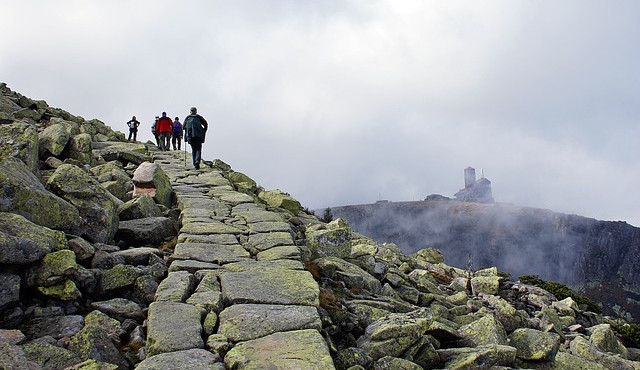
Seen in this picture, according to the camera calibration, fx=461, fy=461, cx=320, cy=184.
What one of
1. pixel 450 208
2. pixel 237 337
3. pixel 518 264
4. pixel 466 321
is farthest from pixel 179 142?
pixel 450 208

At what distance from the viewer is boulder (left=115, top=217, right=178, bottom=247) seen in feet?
24.9

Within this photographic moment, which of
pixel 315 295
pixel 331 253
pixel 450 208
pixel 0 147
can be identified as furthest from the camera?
pixel 450 208

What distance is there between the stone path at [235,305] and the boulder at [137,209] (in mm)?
866

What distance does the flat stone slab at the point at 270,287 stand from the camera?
5168 mm

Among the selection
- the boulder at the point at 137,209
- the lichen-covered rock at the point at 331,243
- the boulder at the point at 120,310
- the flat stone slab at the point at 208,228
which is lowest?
the boulder at the point at 120,310

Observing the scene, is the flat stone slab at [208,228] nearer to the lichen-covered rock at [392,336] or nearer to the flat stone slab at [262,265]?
the flat stone slab at [262,265]

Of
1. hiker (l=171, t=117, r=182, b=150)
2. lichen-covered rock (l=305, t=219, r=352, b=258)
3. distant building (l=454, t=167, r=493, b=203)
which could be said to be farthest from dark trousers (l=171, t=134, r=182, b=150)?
distant building (l=454, t=167, r=493, b=203)

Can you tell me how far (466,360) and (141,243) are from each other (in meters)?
5.36

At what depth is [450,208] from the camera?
332 ft

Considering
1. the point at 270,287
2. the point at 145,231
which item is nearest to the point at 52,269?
the point at 270,287

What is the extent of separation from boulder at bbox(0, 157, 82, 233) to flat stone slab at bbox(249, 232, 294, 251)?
2.65 meters

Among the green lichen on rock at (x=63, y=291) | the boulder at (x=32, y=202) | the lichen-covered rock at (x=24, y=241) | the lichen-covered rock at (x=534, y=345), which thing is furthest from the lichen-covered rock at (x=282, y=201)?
the green lichen on rock at (x=63, y=291)

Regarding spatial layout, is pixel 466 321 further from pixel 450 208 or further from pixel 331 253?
pixel 450 208

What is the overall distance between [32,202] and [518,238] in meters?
95.3
